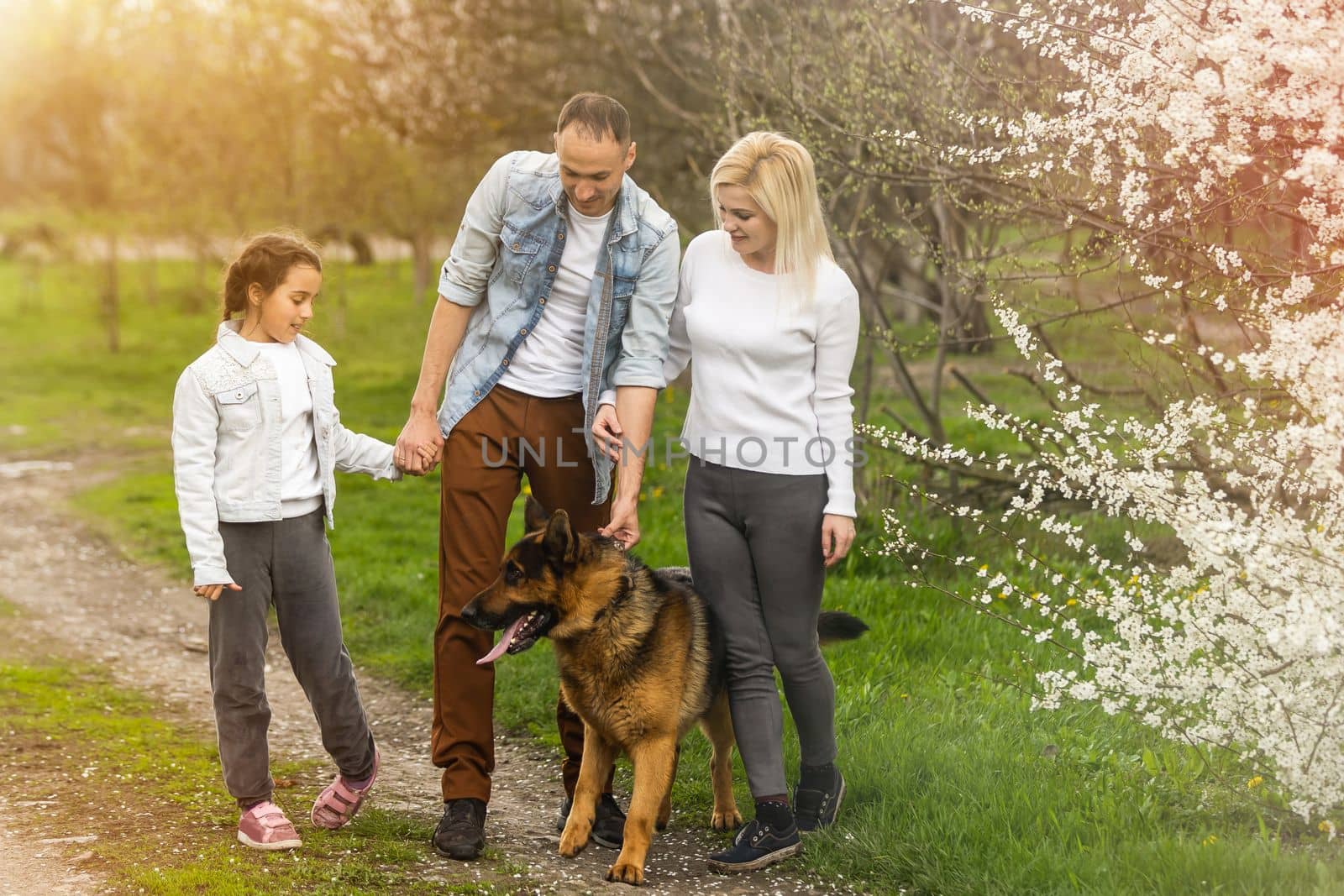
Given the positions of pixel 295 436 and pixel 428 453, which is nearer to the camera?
pixel 295 436

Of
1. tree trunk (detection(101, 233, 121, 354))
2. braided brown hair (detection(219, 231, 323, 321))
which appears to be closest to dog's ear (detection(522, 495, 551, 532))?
braided brown hair (detection(219, 231, 323, 321))

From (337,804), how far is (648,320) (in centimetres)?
216

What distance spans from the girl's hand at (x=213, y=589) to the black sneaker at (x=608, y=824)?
1.50m

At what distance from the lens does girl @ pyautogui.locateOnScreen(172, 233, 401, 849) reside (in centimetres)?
431

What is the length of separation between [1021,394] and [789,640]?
879cm

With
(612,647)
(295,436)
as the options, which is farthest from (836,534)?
(295,436)

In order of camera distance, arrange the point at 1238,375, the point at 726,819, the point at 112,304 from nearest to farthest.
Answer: the point at 726,819
the point at 1238,375
the point at 112,304

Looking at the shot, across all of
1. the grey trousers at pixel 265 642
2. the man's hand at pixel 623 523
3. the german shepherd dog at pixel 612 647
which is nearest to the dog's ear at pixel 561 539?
the german shepherd dog at pixel 612 647

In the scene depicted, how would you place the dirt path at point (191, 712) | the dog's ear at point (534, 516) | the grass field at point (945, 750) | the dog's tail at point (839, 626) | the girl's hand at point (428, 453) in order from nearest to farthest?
the grass field at point (945, 750) → the dirt path at point (191, 712) → the dog's ear at point (534, 516) → the girl's hand at point (428, 453) → the dog's tail at point (839, 626)

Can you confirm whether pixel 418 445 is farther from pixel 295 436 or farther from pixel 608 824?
pixel 608 824

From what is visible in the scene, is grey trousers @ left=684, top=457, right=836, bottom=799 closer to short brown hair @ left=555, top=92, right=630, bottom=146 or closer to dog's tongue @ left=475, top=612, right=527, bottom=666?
dog's tongue @ left=475, top=612, right=527, bottom=666

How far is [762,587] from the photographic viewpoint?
458 cm

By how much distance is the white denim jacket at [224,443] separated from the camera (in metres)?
4.24

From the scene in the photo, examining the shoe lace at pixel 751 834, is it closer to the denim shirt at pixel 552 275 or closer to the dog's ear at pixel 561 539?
the dog's ear at pixel 561 539
